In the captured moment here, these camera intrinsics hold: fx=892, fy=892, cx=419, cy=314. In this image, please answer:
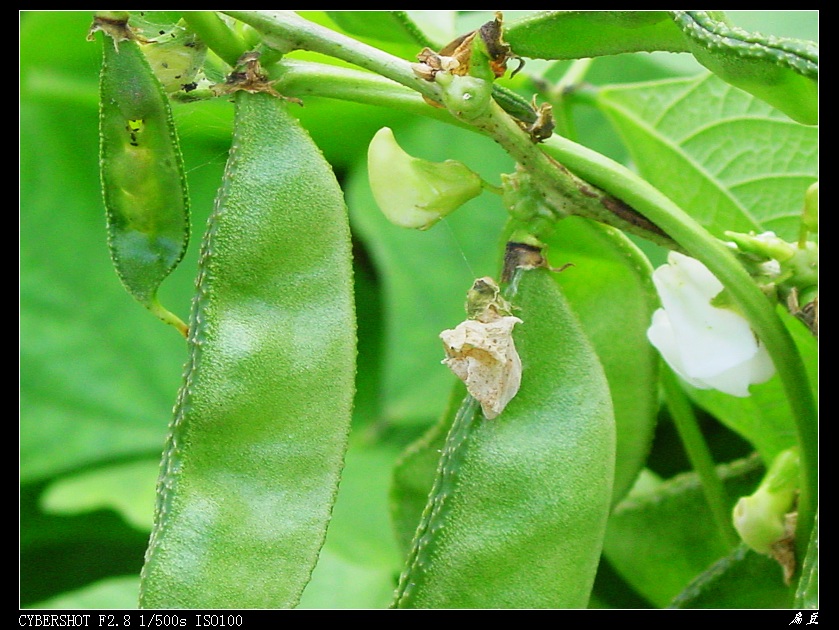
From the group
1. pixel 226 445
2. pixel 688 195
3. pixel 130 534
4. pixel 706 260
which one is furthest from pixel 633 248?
pixel 130 534

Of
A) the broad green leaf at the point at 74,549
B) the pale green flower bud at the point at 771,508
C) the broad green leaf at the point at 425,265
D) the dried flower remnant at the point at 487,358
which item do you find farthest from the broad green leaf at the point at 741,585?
the broad green leaf at the point at 74,549

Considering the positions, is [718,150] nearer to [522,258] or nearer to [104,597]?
[522,258]

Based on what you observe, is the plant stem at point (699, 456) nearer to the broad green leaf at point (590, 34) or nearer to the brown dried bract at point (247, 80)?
the broad green leaf at point (590, 34)

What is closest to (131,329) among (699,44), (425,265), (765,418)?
(425,265)

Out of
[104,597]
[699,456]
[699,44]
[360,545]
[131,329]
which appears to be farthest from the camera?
[131,329]

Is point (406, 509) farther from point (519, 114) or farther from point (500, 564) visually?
point (519, 114)

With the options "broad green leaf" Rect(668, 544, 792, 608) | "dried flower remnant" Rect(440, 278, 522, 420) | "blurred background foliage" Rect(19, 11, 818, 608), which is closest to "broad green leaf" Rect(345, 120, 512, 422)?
"blurred background foliage" Rect(19, 11, 818, 608)

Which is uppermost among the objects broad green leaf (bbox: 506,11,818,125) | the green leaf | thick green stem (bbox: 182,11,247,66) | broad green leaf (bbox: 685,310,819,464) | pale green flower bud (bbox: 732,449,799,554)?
thick green stem (bbox: 182,11,247,66)

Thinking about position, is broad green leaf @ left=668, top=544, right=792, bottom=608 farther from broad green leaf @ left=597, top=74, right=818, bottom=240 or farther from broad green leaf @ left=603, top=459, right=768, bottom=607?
broad green leaf @ left=597, top=74, right=818, bottom=240
